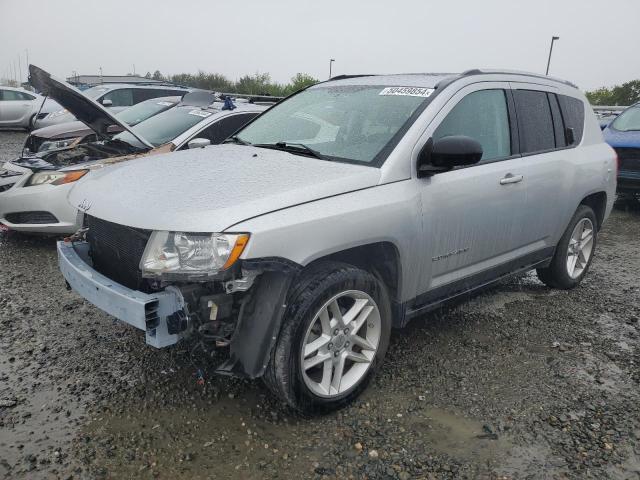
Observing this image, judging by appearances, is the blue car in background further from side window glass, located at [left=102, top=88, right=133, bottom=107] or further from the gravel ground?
side window glass, located at [left=102, top=88, right=133, bottom=107]

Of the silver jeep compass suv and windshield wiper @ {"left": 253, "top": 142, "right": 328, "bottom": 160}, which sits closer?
the silver jeep compass suv

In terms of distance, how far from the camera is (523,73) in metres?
3.99

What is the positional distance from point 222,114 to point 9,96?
13.3 meters

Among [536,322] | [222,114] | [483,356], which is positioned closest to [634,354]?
[536,322]

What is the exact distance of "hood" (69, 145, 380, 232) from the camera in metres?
2.34

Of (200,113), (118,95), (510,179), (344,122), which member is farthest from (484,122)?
(118,95)

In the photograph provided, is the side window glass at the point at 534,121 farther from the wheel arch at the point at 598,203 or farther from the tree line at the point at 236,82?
the tree line at the point at 236,82

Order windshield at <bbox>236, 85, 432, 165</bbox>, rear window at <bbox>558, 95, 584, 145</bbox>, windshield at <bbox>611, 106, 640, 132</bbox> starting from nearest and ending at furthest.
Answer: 1. windshield at <bbox>236, 85, 432, 165</bbox>
2. rear window at <bbox>558, 95, 584, 145</bbox>
3. windshield at <bbox>611, 106, 640, 132</bbox>

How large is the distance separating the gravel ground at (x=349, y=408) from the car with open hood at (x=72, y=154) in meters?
1.33

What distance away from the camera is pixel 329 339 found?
8.85 feet

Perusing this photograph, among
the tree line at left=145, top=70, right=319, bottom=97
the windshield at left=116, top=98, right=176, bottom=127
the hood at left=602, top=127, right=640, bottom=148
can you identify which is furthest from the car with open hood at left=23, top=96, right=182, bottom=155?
the tree line at left=145, top=70, right=319, bottom=97

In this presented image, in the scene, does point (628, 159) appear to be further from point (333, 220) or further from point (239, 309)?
point (239, 309)

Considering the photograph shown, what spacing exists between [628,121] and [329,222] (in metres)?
8.99

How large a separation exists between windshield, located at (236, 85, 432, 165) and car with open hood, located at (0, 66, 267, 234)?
107 cm
